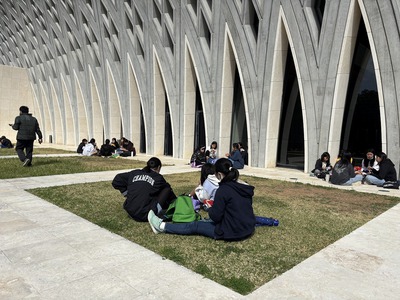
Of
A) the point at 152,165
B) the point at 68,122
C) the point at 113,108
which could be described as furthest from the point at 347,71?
the point at 68,122

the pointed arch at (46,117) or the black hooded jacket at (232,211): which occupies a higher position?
the pointed arch at (46,117)

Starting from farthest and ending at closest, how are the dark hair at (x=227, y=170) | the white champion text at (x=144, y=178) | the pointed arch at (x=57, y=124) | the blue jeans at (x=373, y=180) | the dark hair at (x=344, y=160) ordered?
1. the pointed arch at (x=57, y=124)
2. the dark hair at (x=344, y=160)
3. the blue jeans at (x=373, y=180)
4. the white champion text at (x=144, y=178)
5. the dark hair at (x=227, y=170)

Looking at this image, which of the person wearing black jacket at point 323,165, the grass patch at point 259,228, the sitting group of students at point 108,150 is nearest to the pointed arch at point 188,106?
the sitting group of students at point 108,150

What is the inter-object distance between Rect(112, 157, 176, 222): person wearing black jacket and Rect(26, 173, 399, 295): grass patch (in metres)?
0.30

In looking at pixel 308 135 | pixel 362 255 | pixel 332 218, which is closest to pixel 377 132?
pixel 308 135

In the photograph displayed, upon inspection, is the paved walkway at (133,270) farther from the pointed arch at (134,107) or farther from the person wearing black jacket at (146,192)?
the pointed arch at (134,107)

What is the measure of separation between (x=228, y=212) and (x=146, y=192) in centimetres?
166

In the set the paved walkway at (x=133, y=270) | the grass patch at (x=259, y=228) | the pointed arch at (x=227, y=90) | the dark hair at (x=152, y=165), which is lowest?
the grass patch at (x=259, y=228)

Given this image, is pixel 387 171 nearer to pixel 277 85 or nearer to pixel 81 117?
pixel 277 85

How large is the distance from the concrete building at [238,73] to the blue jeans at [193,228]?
10362 millimetres

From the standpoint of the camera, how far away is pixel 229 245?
474 cm

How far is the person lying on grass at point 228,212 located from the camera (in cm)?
465

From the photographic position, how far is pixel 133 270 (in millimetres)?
3730

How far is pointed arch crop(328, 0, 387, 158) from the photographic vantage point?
12.3 m
